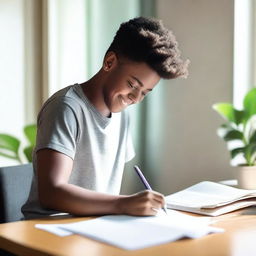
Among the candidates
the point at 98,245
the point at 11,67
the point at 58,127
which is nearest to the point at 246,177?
the point at 58,127

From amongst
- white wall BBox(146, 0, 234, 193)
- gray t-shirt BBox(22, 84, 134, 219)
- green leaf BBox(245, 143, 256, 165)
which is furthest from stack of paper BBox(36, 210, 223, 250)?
white wall BBox(146, 0, 234, 193)

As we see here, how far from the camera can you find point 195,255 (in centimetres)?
92

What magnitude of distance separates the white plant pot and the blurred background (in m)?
0.42

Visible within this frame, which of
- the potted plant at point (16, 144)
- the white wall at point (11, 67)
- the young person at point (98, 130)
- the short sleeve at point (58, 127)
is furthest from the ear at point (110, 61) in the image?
the white wall at point (11, 67)

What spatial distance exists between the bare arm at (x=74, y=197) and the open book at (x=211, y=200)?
17cm

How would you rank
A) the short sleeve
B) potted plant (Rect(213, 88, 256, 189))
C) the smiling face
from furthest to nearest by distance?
potted plant (Rect(213, 88, 256, 189)) < the smiling face < the short sleeve

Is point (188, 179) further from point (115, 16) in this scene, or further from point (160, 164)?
point (115, 16)

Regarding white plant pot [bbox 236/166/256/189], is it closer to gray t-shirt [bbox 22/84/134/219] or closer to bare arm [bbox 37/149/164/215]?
gray t-shirt [bbox 22/84/134/219]

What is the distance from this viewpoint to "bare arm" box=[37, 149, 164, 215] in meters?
1.19

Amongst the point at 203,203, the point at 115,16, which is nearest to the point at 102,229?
the point at 203,203

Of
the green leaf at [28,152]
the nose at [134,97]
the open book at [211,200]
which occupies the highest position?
the nose at [134,97]

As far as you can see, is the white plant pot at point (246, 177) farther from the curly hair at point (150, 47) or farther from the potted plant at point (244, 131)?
the curly hair at point (150, 47)

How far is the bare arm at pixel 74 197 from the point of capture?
47.0 inches

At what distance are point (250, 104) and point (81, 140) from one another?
757 millimetres
